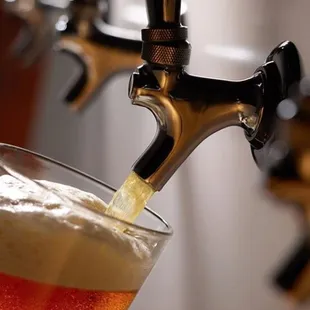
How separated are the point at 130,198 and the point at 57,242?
0.18 ft

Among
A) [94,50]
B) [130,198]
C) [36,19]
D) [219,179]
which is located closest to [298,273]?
[130,198]

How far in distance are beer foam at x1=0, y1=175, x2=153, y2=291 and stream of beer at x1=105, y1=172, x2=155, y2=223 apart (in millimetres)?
24

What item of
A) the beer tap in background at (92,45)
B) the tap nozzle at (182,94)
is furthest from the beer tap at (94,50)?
the tap nozzle at (182,94)

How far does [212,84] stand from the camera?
0.41 meters

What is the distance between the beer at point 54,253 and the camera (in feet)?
1.31

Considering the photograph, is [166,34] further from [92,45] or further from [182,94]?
[92,45]

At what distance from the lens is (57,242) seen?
399 millimetres

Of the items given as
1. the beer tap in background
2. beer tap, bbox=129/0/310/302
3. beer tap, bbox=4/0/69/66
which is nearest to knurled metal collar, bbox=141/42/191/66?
beer tap, bbox=129/0/310/302

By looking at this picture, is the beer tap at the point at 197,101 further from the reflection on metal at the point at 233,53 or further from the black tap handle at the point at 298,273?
the reflection on metal at the point at 233,53

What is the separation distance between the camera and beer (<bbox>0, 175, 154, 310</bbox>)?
1.31 ft

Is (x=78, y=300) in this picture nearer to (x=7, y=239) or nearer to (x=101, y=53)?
(x=7, y=239)

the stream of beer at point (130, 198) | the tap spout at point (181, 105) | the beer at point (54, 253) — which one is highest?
the tap spout at point (181, 105)

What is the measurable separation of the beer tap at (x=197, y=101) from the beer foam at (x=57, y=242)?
0.04 metres

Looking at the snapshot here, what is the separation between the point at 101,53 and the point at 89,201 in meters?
0.28
